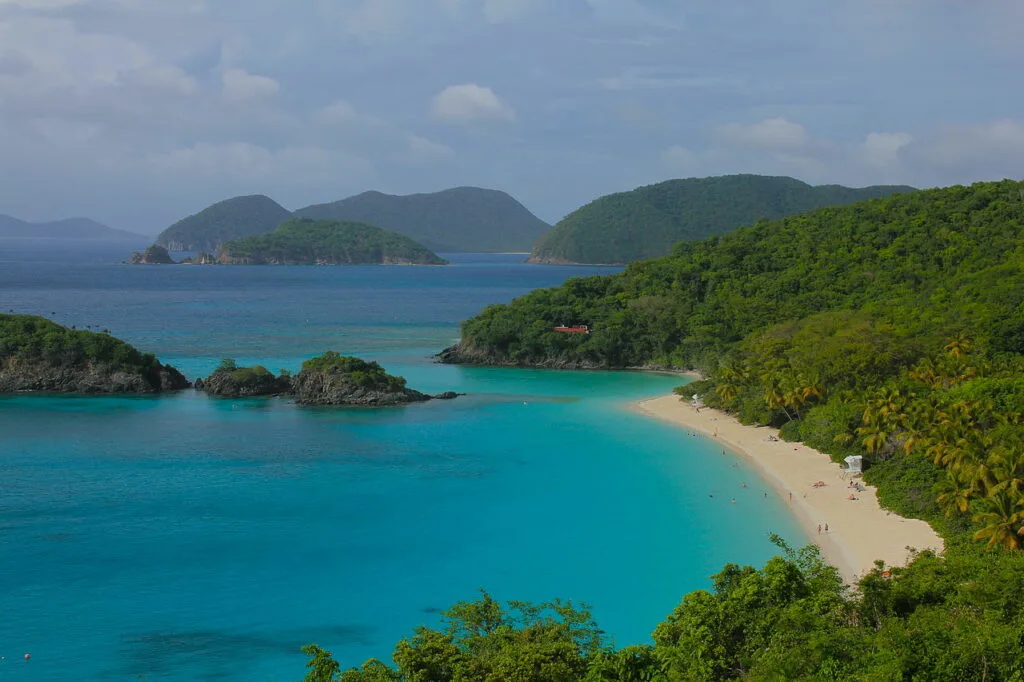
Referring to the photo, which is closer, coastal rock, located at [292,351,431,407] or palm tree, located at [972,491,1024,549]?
palm tree, located at [972,491,1024,549]

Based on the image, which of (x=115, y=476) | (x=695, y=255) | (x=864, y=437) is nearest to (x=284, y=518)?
(x=115, y=476)

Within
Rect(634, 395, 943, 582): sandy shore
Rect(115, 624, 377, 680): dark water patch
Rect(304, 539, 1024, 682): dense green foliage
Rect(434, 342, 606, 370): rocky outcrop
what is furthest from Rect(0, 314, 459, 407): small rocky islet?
Rect(304, 539, 1024, 682): dense green foliage

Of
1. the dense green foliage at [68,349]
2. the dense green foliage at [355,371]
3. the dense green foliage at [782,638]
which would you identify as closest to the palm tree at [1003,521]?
the dense green foliage at [782,638]

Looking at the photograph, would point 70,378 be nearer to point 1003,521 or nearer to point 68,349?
point 68,349

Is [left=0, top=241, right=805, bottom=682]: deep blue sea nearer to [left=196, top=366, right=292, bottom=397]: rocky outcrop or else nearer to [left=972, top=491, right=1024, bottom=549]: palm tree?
[left=196, top=366, right=292, bottom=397]: rocky outcrop

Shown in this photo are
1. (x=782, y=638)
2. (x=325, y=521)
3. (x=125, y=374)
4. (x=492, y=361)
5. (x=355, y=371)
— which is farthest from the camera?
(x=492, y=361)

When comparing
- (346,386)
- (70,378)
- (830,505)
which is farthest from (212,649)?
(70,378)

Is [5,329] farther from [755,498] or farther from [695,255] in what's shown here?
[695,255]
